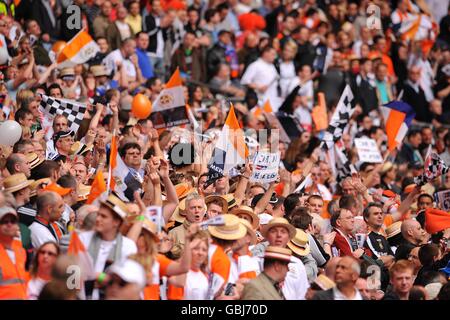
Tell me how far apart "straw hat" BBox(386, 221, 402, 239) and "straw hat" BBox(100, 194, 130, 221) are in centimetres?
488

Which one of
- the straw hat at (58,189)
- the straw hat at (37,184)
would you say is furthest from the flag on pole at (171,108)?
the straw hat at (58,189)

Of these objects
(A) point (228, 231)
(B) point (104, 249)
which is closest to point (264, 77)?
(A) point (228, 231)

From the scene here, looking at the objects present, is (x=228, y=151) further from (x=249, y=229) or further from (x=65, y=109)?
(x=249, y=229)

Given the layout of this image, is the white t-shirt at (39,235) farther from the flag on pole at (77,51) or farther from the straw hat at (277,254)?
the flag on pole at (77,51)

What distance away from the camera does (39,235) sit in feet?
34.1

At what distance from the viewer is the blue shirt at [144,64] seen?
1941 cm

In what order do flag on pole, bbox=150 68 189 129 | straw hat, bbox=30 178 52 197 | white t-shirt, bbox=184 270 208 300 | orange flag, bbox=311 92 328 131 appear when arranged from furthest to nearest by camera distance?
orange flag, bbox=311 92 328 131 < flag on pole, bbox=150 68 189 129 < straw hat, bbox=30 178 52 197 < white t-shirt, bbox=184 270 208 300

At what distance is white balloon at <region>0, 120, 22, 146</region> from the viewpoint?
13.2 metres

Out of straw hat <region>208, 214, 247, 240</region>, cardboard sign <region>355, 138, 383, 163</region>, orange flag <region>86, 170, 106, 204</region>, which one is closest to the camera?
straw hat <region>208, 214, 247, 240</region>

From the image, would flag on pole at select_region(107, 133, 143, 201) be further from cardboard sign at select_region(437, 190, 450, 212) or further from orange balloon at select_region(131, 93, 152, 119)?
cardboard sign at select_region(437, 190, 450, 212)

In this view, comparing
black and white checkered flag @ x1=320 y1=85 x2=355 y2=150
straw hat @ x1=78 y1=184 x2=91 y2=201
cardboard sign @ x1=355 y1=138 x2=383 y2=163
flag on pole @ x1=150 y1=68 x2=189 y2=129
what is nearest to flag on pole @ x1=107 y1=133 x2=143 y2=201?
straw hat @ x1=78 y1=184 x2=91 y2=201

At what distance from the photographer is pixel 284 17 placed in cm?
2277
